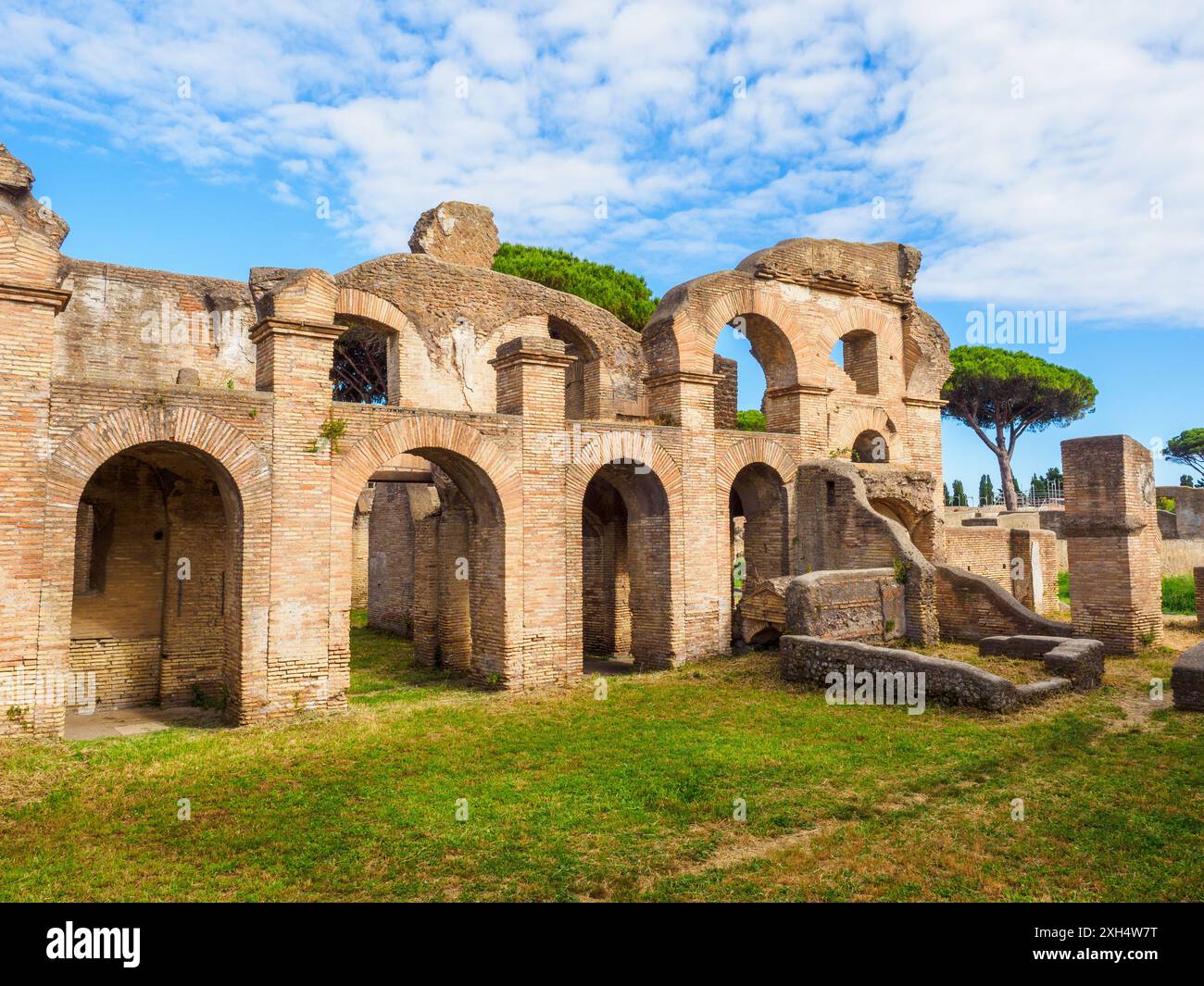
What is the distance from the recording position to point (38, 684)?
331 inches

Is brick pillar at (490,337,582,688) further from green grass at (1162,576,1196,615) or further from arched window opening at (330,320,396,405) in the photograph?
green grass at (1162,576,1196,615)

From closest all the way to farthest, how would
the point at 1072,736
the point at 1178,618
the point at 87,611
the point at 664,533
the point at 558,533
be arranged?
the point at 1072,736 < the point at 87,611 < the point at 558,533 < the point at 664,533 < the point at 1178,618

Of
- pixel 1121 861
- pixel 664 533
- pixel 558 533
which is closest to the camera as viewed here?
pixel 1121 861

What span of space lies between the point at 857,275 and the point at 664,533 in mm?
7570

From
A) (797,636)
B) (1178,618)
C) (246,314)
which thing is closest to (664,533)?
(797,636)

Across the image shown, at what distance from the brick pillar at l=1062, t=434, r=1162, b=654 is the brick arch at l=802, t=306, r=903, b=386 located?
14.7ft

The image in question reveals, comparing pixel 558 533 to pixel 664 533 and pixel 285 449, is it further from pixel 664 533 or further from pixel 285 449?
pixel 285 449

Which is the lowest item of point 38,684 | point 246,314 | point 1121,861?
point 1121,861

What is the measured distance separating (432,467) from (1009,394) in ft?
97.9

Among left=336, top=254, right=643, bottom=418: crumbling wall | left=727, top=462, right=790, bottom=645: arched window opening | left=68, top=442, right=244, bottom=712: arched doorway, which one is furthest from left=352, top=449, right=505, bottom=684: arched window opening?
left=727, top=462, right=790, bottom=645: arched window opening

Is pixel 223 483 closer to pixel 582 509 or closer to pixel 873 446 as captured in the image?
pixel 582 509

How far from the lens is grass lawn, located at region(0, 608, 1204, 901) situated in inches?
200

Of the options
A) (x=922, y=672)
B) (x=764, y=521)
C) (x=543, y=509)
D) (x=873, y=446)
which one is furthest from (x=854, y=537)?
(x=543, y=509)

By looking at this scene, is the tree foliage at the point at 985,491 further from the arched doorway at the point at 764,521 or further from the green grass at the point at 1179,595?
the arched doorway at the point at 764,521
